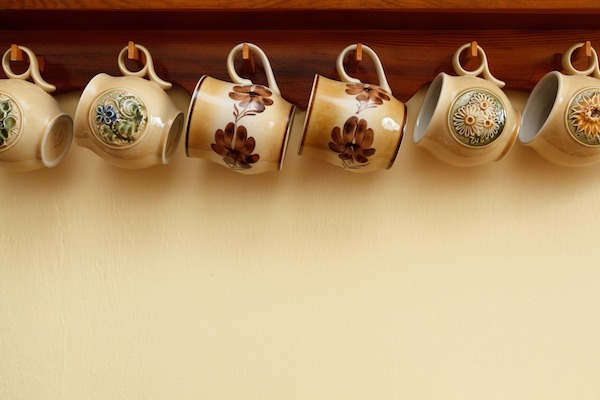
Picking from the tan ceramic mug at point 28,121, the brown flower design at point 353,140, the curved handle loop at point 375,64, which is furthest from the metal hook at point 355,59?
the tan ceramic mug at point 28,121

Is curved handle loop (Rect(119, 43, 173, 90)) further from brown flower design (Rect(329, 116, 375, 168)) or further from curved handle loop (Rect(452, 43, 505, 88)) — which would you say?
curved handle loop (Rect(452, 43, 505, 88))

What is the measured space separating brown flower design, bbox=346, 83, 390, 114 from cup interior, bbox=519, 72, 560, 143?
225 millimetres

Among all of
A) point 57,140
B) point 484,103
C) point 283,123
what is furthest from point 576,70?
point 57,140

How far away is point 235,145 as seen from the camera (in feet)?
2.25

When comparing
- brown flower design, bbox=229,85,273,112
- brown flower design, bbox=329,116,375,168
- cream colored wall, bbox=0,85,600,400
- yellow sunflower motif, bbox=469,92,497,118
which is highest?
yellow sunflower motif, bbox=469,92,497,118

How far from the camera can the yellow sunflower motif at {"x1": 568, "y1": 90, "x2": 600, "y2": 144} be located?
69 cm

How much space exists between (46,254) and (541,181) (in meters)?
0.74

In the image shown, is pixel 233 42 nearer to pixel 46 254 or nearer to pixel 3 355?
pixel 46 254

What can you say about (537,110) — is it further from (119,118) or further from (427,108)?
(119,118)

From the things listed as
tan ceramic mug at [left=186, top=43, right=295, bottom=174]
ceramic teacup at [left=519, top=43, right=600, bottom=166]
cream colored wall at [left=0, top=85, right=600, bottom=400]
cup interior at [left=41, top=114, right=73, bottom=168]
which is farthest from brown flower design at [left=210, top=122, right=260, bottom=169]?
ceramic teacup at [left=519, top=43, right=600, bottom=166]

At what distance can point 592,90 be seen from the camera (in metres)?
0.70

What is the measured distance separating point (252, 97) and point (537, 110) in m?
0.41

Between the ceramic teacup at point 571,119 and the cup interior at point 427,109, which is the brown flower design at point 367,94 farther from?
the ceramic teacup at point 571,119

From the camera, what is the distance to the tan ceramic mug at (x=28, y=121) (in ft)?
2.29
